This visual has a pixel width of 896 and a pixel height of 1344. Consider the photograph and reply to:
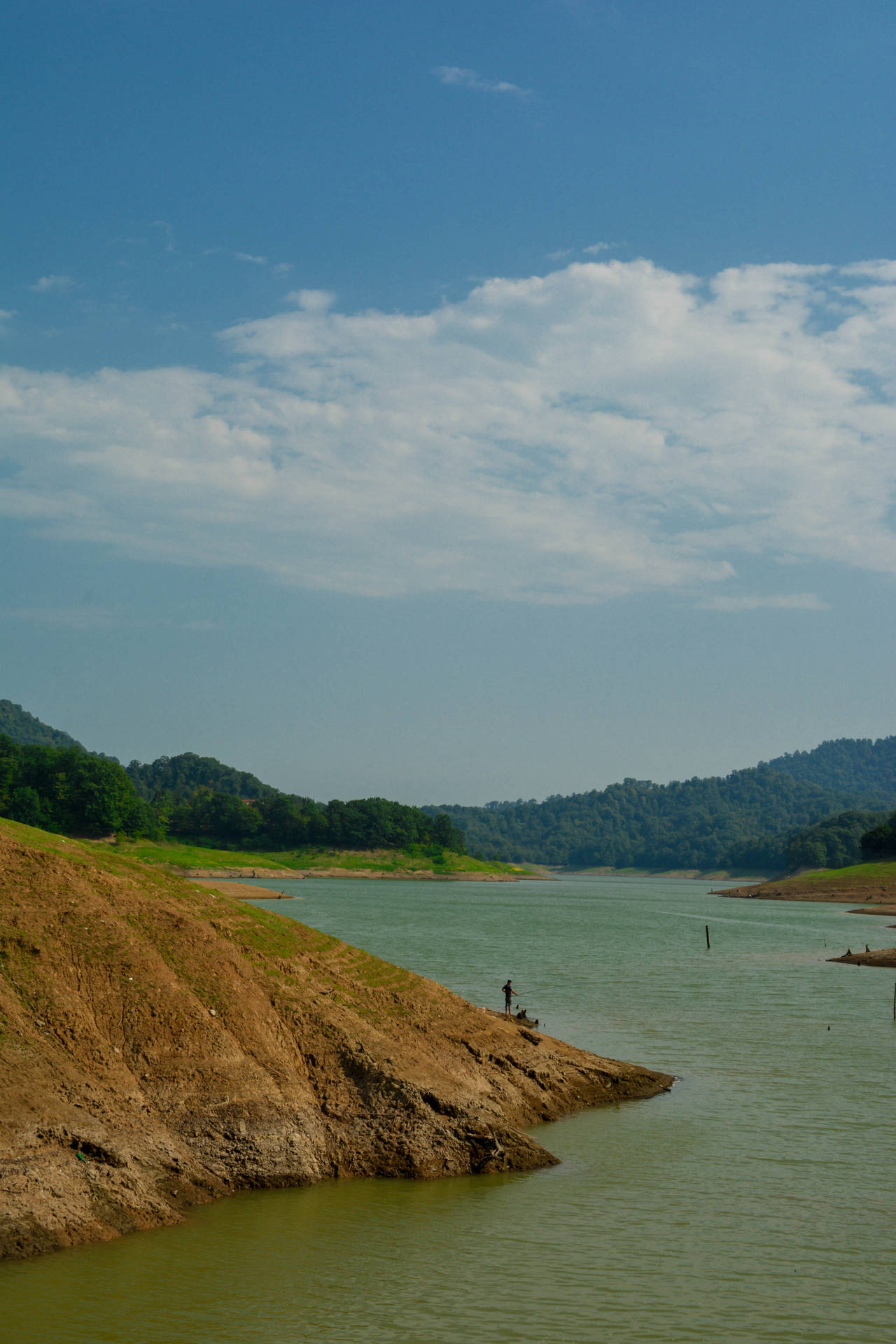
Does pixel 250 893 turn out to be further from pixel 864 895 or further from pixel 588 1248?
pixel 588 1248

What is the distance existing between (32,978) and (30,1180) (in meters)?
4.40

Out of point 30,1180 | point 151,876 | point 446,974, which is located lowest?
point 446,974

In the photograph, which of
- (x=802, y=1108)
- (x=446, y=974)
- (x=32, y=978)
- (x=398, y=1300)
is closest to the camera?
(x=398, y=1300)

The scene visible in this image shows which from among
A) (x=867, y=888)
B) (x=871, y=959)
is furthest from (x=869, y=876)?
(x=871, y=959)

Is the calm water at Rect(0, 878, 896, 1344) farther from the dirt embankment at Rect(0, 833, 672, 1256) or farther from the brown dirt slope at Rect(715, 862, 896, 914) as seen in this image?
the brown dirt slope at Rect(715, 862, 896, 914)

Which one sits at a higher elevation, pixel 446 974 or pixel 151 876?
pixel 151 876

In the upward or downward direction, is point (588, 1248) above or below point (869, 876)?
above

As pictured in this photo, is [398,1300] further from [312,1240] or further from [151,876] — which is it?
[151,876]

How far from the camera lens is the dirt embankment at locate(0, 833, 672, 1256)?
18.8 meters

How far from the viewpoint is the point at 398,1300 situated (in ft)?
56.2

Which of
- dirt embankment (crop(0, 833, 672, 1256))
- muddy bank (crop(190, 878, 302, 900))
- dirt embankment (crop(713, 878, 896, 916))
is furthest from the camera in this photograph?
dirt embankment (crop(713, 878, 896, 916))

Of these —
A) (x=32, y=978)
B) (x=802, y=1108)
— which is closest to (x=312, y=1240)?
(x=32, y=978)

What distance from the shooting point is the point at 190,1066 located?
71.3 feet

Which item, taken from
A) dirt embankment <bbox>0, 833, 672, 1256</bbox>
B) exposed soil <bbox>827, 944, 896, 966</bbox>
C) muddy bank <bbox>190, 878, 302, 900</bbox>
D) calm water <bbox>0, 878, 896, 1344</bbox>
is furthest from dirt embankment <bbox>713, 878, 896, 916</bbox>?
dirt embankment <bbox>0, 833, 672, 1256</bbox>
